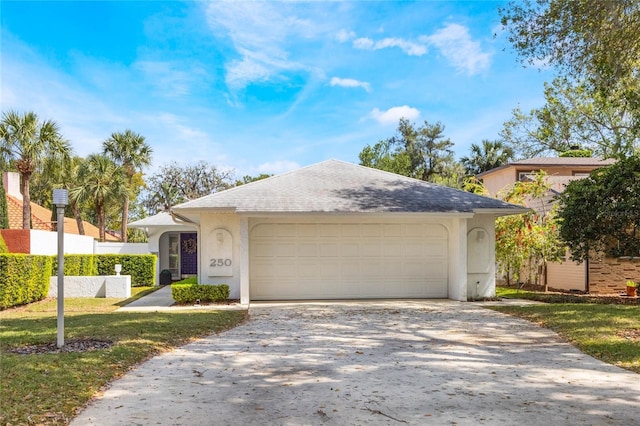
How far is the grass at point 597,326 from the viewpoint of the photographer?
22.4 ft

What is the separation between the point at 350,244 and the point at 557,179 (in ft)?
41.3

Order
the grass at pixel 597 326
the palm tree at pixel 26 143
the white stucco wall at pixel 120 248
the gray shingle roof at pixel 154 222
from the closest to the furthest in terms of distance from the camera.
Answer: the grass at pixel 597 326 → the palm tree at pixel 26 143 → the gray shingle roof at pixel 154 222 → the white stucco wall at pixel 120 248

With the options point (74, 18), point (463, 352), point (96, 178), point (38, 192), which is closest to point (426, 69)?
point (74, 18)

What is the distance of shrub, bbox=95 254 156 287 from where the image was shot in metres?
20.8

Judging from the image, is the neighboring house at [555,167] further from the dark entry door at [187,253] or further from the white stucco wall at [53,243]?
the white stucco wall at [53,243]

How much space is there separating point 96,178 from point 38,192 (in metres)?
18.9

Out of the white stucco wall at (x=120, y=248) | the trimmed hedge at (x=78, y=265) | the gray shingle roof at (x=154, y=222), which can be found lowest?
the trimmed hedge at (x=78, y=265)

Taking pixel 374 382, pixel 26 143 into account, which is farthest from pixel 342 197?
pixel 26 143

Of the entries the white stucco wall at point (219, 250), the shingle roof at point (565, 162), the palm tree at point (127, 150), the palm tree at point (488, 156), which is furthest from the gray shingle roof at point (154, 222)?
the palm tree at point (488, 156)

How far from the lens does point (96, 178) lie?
104 ft

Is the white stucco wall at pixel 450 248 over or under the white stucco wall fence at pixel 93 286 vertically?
over

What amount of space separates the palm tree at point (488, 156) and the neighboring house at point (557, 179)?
1176 cm

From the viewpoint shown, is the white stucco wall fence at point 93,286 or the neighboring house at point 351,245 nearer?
the neighboring house at point 351,245

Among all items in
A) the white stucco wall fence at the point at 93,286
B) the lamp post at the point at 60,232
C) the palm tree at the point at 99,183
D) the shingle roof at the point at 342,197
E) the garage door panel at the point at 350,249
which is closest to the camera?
the lamp post at the point at 60,232
